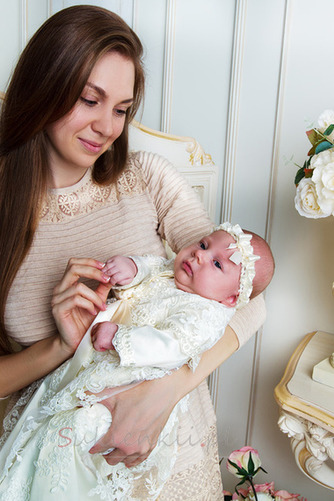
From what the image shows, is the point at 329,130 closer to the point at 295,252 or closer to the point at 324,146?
the point at 324,146

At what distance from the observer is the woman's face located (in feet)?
4.11

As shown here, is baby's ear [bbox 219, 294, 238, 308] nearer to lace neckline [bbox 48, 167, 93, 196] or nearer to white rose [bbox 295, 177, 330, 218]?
white rose [bbox 295, 177, 330, 218]

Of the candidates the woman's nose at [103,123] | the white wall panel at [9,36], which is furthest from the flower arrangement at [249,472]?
the white wall panel at [9,36]

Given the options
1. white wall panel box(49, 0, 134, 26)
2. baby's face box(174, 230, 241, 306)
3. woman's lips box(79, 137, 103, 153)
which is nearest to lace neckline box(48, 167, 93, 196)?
woman's lips box(79, 137, 103, 153)

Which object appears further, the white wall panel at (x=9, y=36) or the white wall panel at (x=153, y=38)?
the white wall panel at (x=153, y=38)

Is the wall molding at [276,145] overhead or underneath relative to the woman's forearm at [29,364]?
overhead

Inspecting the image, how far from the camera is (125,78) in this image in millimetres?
1303

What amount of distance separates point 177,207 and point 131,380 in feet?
2.01

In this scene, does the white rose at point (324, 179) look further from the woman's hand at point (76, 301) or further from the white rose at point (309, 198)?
the woman's hand at point (76, 301)

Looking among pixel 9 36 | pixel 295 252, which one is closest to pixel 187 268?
pixel 295 252

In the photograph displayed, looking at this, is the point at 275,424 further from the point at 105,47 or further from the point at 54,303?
the point at 105,47

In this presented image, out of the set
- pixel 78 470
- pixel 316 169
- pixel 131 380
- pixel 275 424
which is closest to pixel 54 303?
pixel 131 380

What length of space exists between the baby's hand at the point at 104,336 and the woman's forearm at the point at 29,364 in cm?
18

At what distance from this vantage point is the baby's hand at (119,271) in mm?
1247
